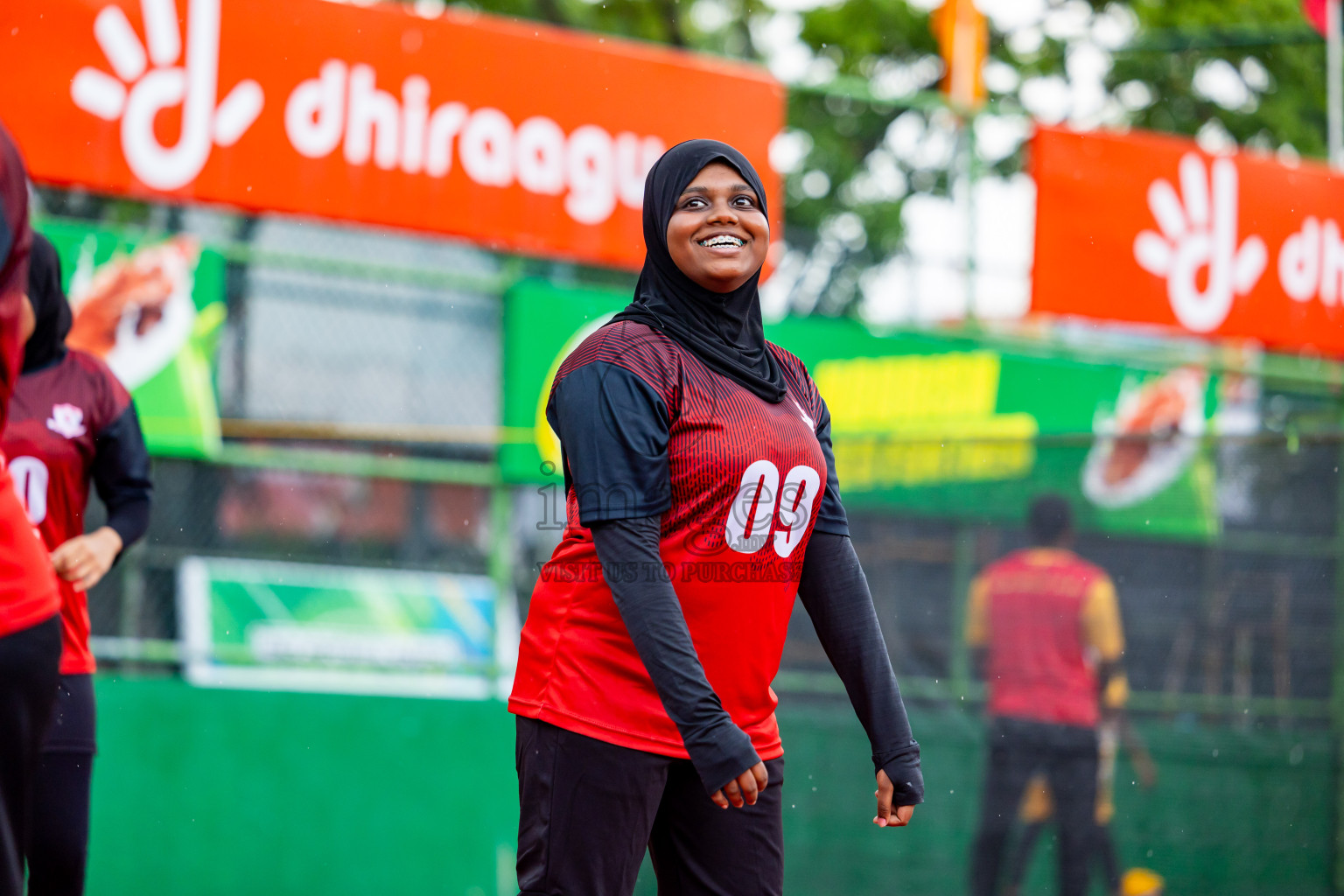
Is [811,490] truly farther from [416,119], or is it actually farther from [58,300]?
[416,119]

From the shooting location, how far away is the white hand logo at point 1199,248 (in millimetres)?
7695

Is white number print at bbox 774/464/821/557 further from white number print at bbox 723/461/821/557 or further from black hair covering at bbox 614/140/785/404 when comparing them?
black hair covering at bbox 614/140/785/404

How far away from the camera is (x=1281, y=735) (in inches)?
211

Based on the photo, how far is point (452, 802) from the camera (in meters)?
6.18

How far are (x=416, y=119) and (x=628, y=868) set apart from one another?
4237 mm

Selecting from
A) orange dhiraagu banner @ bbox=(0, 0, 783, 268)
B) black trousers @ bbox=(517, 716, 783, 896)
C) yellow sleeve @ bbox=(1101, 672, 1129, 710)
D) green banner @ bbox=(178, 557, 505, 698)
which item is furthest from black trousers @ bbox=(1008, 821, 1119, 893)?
black trousers @ bbox=(517, 716, 783, 896)

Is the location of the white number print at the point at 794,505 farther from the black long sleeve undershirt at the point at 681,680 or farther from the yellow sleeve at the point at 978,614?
the yellow sleeve at the point at 978,614

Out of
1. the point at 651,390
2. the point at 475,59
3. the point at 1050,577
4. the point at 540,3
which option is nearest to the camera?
the point at 651,390

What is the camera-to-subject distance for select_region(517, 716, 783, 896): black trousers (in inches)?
99.8

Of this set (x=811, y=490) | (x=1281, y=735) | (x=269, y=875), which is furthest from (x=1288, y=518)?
(x=269, y=875)

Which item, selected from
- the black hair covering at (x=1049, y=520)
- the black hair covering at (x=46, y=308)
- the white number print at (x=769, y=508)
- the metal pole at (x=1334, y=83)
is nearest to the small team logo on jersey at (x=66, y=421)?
the black hair covering at (x=46, y=308)

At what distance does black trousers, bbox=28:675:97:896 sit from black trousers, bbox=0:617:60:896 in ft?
3.87

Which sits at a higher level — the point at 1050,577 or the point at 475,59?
the point at 475,59

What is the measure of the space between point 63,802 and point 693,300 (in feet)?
6.77
